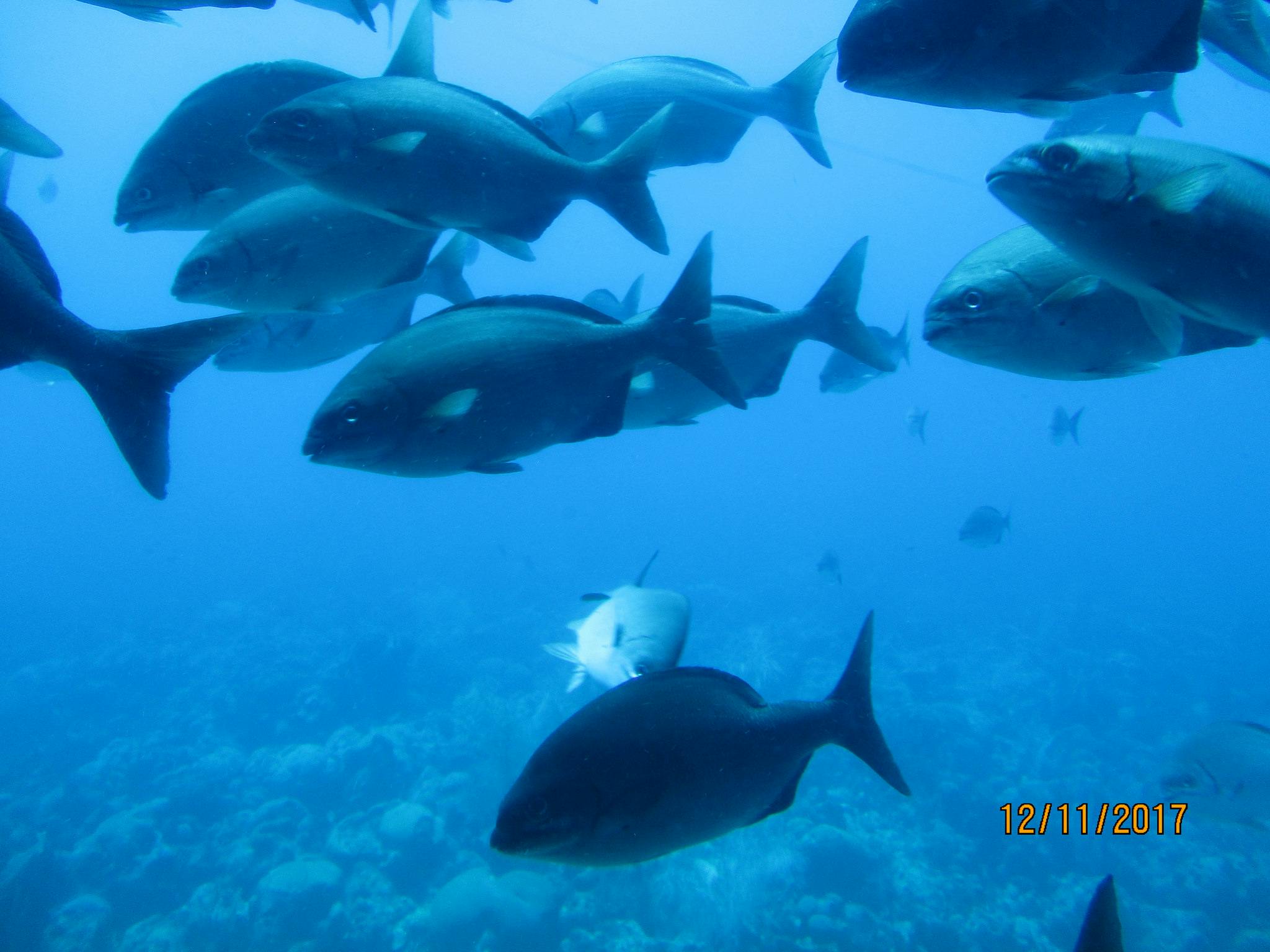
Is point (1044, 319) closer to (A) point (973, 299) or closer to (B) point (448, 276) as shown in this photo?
(A) point (973, 299)

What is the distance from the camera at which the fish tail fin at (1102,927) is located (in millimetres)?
1291

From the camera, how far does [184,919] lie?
9.84 m

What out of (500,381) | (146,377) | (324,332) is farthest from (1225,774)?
(146,377)

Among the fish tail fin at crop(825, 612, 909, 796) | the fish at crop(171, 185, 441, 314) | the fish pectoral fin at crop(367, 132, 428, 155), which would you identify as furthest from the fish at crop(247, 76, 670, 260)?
the fish tail fin at crop(825, 612, 909, 796)

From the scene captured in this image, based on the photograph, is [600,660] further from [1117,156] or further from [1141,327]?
[1117,156]

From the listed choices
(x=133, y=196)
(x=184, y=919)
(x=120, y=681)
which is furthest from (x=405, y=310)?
(x=120, y=681)

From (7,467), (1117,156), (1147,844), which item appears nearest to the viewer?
(1117,156)

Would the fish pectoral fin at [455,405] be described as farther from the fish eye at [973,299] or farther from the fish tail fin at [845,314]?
the fish tail fin at [845,314]

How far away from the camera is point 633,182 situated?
7.12 feet

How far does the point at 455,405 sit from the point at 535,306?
0.50 meters

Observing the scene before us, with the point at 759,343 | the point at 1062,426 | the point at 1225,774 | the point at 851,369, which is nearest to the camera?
the point at 759,343

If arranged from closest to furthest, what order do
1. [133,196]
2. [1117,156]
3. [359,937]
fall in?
[1117,156], [133,196], [359,937]

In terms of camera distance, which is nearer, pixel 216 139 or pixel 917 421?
pixel 216 139

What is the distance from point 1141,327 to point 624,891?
34.8 ft
